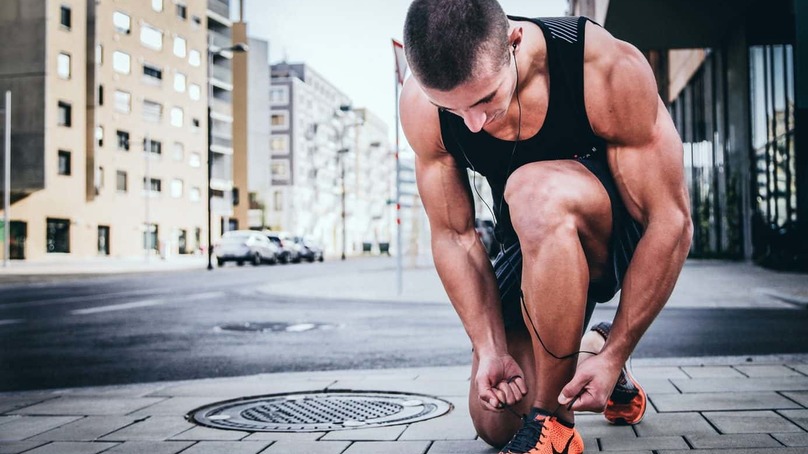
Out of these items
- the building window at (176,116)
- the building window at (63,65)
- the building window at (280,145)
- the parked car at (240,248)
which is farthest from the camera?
the building window at (280,145)

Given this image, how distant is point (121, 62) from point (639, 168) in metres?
50.0

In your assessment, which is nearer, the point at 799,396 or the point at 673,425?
the point at 673,425

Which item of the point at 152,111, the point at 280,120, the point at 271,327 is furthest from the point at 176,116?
the point at 271,327

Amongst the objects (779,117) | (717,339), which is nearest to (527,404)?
(717,339)

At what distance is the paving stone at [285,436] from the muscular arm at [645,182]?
125cm

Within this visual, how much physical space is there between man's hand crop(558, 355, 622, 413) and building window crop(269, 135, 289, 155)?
86843 millimetres

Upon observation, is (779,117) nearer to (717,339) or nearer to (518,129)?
(717,339)

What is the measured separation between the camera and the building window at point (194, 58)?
188 feet

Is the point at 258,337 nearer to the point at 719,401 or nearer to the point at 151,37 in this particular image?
the point at 719,401

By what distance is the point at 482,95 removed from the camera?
211 cm

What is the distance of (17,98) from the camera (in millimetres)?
40219

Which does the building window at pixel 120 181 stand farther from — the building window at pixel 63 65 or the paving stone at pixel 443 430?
the paving stone at pixel 443 430

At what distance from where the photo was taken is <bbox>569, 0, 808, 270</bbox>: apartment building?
18609mm

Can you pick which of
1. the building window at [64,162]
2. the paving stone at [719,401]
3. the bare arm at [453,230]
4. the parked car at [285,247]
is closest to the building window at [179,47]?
the building window at [64,162]
